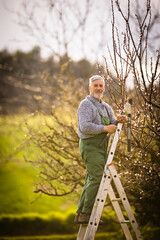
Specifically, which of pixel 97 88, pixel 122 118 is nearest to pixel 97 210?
pixel 122 118

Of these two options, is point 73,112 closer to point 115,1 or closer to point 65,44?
point 115,1

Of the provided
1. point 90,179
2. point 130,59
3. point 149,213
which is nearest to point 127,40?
point 130,59

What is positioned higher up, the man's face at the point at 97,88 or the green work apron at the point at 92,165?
the man's face at the point at 97,88

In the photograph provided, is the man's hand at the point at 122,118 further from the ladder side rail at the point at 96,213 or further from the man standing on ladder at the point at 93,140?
the ladder side rail at the point at 96,213

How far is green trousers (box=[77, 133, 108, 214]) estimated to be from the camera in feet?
9.04

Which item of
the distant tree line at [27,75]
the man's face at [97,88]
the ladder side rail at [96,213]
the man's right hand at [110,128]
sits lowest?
the ladder side rail at [96,213]

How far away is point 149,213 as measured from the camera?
4.07 m

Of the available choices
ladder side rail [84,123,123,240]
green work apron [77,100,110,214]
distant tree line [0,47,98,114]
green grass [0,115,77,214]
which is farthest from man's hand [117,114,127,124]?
distant tree line [0,47,98,114]

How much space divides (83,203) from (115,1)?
2240 mm

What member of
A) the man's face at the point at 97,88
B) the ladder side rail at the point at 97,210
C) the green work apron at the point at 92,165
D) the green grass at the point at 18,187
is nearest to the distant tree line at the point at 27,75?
the green grass at the point at 18,187

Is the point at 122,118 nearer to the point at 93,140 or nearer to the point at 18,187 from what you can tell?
the point at 93,140

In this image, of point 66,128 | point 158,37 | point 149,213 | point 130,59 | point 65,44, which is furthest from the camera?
point 65,44

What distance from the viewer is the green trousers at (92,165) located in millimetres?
2754

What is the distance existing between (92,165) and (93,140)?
28cm
